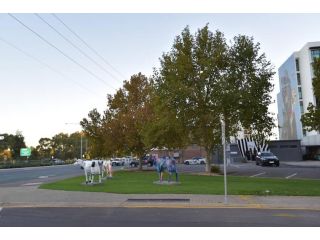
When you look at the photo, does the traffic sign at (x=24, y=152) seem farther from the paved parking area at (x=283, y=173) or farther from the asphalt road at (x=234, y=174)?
the paved parking area at (x=283, y=173)

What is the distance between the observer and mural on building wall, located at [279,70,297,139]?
323 ft

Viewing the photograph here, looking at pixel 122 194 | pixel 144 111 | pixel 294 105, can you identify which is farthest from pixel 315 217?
pixel 294 105

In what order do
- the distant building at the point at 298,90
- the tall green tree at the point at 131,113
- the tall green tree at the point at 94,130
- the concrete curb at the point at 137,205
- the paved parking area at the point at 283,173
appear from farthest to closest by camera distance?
the distant building at the point at 298,90 → the tall green tree at the point at 94,130 → the tall green tree at the point at 131,113 → the paved parking area at the point at 283,173 → the concrete curb at the point at 137,205

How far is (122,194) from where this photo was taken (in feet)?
53.3

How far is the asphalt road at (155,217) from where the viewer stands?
9562 mm

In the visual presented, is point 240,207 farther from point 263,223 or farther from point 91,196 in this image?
point 91,196

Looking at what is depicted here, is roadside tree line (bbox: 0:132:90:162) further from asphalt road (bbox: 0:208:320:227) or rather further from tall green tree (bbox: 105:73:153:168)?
asphalt road (bbox: 0:208:320:227)

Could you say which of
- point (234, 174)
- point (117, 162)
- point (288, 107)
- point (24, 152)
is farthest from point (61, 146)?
point (234, 174)

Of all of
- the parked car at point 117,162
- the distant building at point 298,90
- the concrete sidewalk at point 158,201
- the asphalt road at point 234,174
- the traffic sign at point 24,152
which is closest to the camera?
the concrete sidewalk at point 158,201

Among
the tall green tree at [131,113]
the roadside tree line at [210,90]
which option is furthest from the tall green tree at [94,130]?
the roadside tree line at [210,90]

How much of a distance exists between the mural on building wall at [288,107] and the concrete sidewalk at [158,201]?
85.5 meters

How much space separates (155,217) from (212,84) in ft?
64.8

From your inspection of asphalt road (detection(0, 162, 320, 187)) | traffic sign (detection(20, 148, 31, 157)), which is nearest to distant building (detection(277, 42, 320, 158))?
asphalt road (detection(0, 162, 320, 187))

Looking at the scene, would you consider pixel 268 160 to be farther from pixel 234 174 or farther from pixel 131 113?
pixel 131 113
